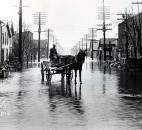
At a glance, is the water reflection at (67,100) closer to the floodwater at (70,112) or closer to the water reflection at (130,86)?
the floodwater at (70,112)

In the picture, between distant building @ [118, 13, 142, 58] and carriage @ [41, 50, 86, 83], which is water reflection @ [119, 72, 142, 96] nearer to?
carriage @ [41, 50, 86, 83]

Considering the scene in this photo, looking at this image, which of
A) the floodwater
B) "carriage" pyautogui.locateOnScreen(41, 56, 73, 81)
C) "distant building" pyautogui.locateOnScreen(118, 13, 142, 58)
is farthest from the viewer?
"distant building" pyautogui.locateOnScreen(118, 13, 142, 58)

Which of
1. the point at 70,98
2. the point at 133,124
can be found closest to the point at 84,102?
the point at 70,98

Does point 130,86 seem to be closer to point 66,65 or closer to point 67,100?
point 66,65

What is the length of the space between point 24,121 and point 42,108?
2554 mm

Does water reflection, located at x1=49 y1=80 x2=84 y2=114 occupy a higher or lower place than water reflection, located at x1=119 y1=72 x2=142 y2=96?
higher

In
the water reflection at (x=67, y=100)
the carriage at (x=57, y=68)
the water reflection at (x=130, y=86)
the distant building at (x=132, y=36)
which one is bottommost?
the water reflection at (x=130, y=86)

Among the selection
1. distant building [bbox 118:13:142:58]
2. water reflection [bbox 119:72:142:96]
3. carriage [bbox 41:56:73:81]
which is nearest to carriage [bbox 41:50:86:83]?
carriage [bbox 41:56:73:81]

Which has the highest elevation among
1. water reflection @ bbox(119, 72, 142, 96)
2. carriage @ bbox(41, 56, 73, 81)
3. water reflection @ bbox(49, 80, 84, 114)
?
carriage @ bbox(41, 56, 73, 81)

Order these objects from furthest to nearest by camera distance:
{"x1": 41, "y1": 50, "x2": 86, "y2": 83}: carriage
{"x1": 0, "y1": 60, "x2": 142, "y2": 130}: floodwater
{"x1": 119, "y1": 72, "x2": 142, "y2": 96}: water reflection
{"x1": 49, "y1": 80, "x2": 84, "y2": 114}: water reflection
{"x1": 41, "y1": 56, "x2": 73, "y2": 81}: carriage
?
1. {"x1": 41, "y1": 56, "x2": 73, "y2": 81}: carriage
2. {"x1": 41, "y1": 50, "x2": 86, "y2": 83}: carriage
3. {"x1": 119, "y1": 72, "x2": 142, "y2": 96}: water reflection
4. {"x1": 49, "y1": 80, "x2": 84, "y2": 114}: water reflection
5. {"x1": 0, "y1": 60, "x2": 142, "y2": 130}: floodwater

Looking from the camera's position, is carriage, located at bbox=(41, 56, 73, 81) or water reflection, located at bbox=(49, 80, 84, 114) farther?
carriage, located at bbox=(41, 56, 73, 81)

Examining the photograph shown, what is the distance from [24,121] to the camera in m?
10.8

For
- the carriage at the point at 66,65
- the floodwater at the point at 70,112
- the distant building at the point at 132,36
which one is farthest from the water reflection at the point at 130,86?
the distant building at the point at 132,36

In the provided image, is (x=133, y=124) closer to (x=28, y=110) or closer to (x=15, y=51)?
(x=28, y=110)
